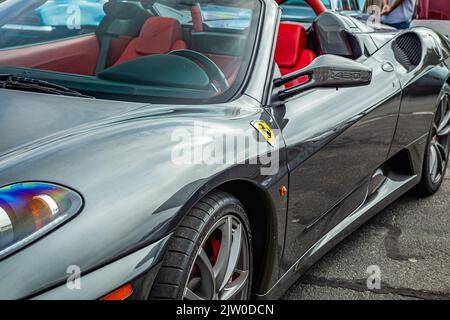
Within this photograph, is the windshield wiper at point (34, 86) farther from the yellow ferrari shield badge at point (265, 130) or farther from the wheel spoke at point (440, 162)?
the wheel spoke at point (440, 162)

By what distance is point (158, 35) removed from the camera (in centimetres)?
291

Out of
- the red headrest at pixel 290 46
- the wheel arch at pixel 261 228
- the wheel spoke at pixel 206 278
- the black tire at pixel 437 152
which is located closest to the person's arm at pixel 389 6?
the black tire at pixel 437 152

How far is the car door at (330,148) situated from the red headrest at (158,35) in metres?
0.58

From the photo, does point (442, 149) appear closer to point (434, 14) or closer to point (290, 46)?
point (290, 46)

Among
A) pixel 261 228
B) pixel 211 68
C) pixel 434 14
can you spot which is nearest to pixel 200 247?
pixel 261 228

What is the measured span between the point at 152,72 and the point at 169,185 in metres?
0.82

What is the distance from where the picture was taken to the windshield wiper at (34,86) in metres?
2.46

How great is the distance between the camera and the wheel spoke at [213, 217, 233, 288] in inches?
85.8

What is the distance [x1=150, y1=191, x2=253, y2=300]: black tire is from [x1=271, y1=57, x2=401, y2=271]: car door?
302 millimetres

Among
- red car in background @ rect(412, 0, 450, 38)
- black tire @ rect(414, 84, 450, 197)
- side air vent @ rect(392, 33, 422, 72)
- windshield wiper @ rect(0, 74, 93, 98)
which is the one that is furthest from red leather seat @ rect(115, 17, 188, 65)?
red car in background @ rect(412, 0, 450, 38)

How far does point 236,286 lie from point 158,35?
117 cm

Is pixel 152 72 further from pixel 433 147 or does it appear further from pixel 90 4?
pixel 433 147

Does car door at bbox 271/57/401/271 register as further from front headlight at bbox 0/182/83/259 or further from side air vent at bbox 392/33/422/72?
front headlight at bbox 0/182/83/259

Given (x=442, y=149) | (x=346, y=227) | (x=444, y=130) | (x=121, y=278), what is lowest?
(x=442, y=149)
